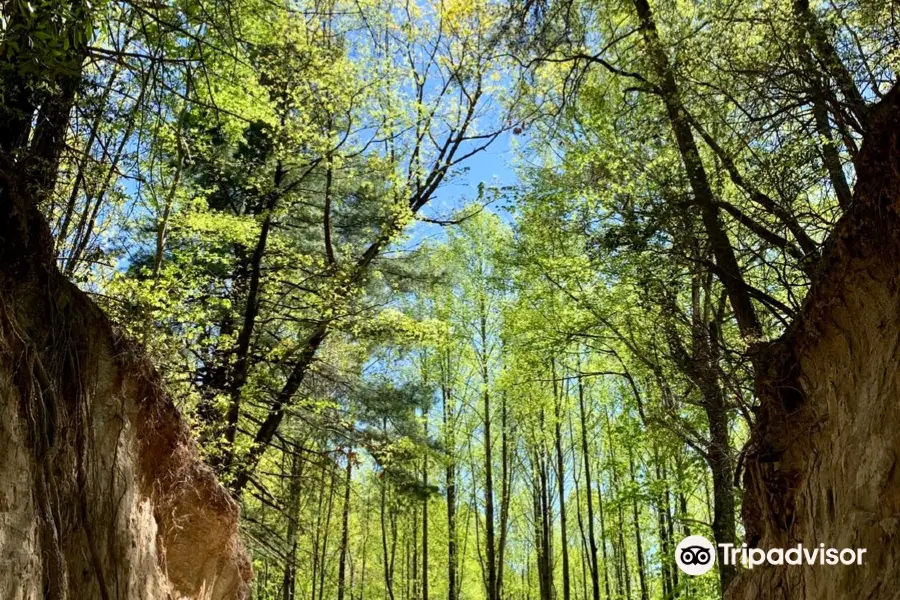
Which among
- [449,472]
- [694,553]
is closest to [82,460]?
[694,553]

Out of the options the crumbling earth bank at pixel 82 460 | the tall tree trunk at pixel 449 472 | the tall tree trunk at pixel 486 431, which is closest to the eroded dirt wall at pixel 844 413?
the crumbling earth bank at pixel 82 460

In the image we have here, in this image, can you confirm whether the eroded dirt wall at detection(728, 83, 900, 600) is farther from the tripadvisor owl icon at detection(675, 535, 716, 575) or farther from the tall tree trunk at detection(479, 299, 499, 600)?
the tall tree trunk at detection(479, 299, 499, 600)

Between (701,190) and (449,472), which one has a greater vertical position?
(701,190)

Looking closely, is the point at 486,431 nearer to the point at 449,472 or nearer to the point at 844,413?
the point at 449,472

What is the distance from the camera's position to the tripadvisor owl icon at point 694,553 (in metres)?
6.93

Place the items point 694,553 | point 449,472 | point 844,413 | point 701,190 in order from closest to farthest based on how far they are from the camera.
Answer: point 844,413 → point 701,190 → point 694,553 → point 449,472

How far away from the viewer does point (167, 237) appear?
8.87 metres

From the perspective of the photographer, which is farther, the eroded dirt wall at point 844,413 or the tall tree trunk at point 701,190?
the tall tree trunk at point 701,190

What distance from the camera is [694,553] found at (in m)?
7.43

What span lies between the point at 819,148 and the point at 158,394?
5.55 m

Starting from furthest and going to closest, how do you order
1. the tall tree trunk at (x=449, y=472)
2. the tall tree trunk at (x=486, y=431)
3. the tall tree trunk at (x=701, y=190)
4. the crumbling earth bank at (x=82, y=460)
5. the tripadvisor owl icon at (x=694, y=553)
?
1. the tall tree trunk at (x=449, y=472)
2. the tall tree trunk at (x=486, y=431)
3. the tripadvisor owl icon at (x=694, y=553)
4. the tall tree trunk at (x=701, y=190)
5. the crumbling earth bank at (x=82, y=460)

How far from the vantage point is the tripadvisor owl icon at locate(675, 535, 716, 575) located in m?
6.93

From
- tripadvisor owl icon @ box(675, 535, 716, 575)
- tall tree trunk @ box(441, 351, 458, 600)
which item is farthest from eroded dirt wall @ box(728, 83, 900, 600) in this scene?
tall tree trunk @ box(441, 351, 458, 600)

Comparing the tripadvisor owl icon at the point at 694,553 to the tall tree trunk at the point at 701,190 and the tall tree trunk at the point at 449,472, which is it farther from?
the tall tree trunk at the point at 449,472
